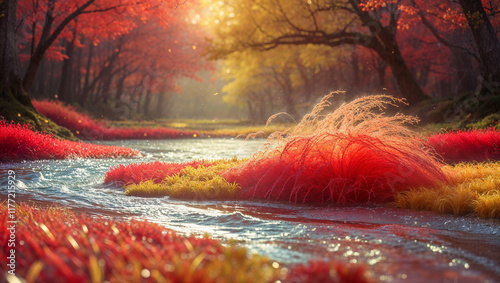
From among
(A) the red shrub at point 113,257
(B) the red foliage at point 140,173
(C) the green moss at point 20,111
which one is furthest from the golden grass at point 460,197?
(C) the green moss at point 20,111

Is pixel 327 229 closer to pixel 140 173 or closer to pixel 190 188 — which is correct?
pixel 190 188

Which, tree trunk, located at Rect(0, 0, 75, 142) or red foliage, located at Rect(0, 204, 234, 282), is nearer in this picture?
red foliage, located at Rect(0, 204, 234, 282)

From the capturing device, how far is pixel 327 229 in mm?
4582

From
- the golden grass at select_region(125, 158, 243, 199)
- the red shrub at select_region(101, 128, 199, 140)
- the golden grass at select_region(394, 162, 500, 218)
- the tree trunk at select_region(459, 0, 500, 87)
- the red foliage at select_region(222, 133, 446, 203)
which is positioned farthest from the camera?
the red shrub at select_region(101, 128, 199, 140)

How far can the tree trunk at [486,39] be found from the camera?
42.3 ft

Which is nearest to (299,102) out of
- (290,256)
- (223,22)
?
(223,22)

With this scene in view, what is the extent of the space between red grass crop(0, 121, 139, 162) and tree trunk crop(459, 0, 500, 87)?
1104cm

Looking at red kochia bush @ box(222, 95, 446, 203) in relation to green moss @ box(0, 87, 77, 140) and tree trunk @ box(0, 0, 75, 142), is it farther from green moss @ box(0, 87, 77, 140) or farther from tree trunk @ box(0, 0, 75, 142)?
tree trunk @ box(0, 0, 75, 142)

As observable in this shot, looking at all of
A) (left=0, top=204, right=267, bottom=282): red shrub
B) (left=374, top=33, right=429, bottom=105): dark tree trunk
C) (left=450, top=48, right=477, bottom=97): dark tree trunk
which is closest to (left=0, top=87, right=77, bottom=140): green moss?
(left=0, top=204, right=267, bottom=282): red shrub

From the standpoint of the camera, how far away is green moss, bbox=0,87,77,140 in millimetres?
Result: 12969

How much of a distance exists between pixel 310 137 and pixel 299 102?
4346 cm

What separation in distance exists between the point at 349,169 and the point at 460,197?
1632 millimetres

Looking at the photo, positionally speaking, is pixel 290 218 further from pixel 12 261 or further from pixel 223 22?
pixel 223 22

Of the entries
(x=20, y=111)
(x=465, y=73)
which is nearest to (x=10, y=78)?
(x=20, y=111)
